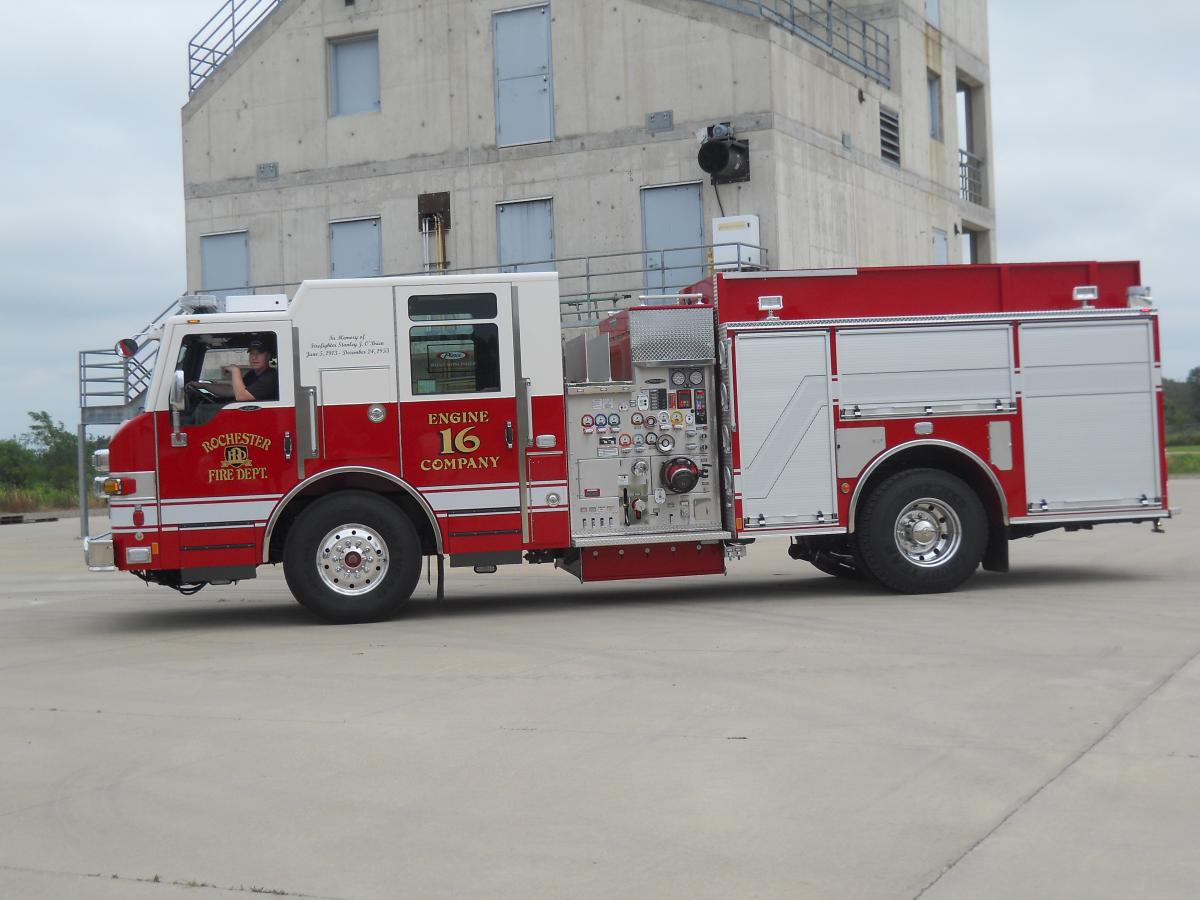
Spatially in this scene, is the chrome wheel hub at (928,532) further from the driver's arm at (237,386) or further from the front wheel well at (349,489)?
the driver's arm at (237,386)

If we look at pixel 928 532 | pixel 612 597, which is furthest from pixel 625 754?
pixel 612 597

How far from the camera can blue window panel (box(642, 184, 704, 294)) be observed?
81.1ft

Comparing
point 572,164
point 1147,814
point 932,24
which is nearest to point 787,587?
point 1147,814

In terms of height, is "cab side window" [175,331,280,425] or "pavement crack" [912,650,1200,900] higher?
"cab side window" [175,331,280,425]

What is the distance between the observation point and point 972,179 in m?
33.3

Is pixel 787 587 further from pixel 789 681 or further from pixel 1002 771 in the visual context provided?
pixel 1002 771

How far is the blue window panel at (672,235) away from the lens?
24719 millimetres

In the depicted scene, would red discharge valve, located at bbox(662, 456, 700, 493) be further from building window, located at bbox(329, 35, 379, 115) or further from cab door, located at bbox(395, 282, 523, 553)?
building window, located at bbox(329, 35, 379, 115)

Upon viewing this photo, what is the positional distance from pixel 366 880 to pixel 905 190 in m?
26.0

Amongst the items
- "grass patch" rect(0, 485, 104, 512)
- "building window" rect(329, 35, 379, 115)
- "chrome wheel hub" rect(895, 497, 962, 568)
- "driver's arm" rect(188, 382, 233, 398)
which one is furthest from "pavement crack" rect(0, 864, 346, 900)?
"grass patch" rect(0, 485, 104, 512)

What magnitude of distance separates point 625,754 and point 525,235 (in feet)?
67.7

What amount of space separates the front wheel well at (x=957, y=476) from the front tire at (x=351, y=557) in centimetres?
400

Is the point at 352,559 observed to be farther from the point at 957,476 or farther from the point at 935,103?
the point at 935,103

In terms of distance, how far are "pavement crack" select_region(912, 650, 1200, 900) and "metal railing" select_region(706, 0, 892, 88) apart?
20.4 m
